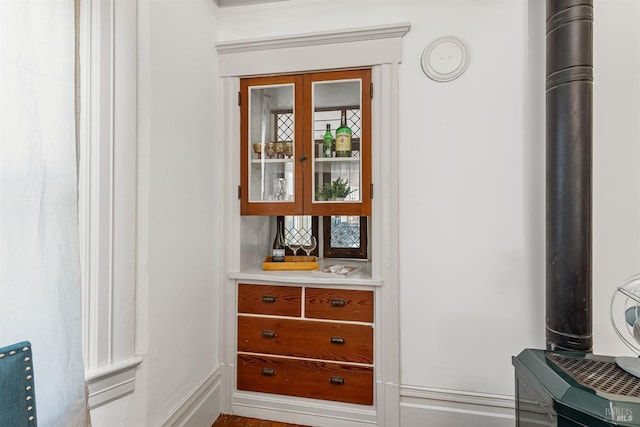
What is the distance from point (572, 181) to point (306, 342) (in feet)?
5.20

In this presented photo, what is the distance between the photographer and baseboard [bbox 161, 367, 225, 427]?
172 cm

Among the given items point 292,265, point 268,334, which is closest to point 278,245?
point 292,265

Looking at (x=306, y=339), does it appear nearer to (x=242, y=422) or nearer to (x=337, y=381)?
(x=337, y=381)

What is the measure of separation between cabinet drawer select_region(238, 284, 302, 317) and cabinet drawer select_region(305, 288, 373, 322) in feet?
0.25

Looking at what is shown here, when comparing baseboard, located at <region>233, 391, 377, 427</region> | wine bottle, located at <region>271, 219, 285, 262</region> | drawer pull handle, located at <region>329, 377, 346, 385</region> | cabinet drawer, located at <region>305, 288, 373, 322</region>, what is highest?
wine bottle, located at <region>271, 219, 285, 262</region>

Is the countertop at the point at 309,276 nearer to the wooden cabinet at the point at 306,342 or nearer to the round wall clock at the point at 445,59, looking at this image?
the wooden cabinet at the point at 306,342

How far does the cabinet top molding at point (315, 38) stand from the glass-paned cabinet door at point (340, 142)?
0.19 metres

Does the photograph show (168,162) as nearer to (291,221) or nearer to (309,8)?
(291,221)

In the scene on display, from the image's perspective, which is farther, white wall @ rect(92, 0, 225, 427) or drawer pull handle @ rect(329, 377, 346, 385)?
drawer pull handle @ rect(329, 377, 346, 385)

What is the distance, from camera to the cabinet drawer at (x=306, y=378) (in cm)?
198

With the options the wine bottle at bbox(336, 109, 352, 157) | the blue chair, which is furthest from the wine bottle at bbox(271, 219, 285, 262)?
the blue chair

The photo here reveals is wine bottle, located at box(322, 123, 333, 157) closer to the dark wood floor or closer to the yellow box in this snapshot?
the yellow box

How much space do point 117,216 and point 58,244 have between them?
0.36 meters

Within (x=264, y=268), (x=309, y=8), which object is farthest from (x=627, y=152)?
(x=264, y=268)
